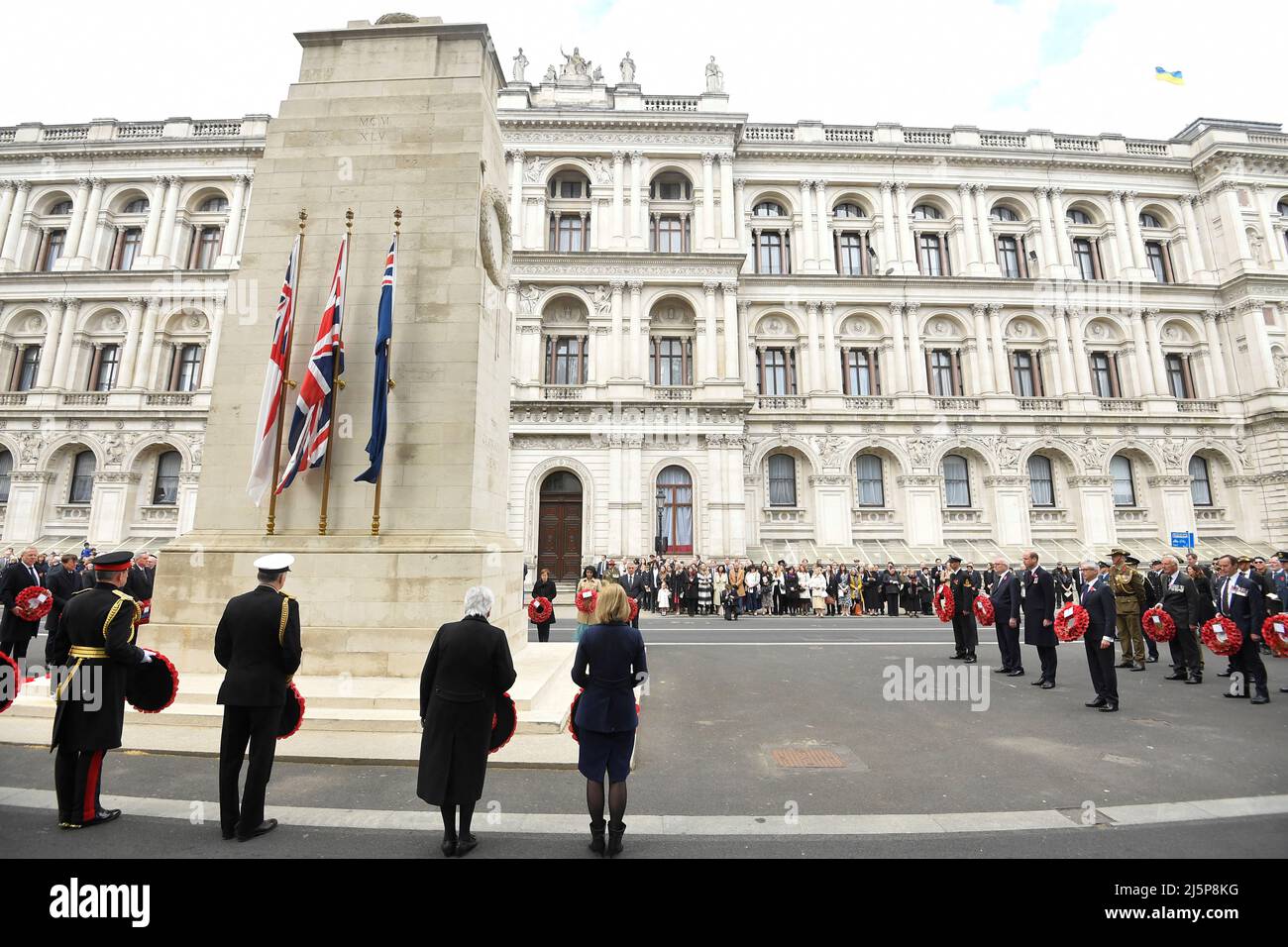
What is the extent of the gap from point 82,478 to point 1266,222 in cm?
6506

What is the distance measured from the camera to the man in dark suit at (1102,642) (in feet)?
27.0

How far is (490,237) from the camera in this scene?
9992 millimetres

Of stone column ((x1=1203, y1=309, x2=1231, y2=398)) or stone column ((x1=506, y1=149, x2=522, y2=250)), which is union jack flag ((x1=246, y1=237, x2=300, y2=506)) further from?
stone column ((x1=1203, y1=309, x2=1231, y2=398))

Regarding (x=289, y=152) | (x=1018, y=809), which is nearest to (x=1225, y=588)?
(x=1018, y=809)

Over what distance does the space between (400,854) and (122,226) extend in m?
45.0

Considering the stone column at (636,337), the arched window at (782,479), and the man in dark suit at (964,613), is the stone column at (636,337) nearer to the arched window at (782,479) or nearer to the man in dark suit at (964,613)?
the arched window at (782,479)

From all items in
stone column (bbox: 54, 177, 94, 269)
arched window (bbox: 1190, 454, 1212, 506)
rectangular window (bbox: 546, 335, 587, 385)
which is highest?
stone column (bbox: 54, 177, 94, 269)

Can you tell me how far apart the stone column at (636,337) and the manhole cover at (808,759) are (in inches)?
896

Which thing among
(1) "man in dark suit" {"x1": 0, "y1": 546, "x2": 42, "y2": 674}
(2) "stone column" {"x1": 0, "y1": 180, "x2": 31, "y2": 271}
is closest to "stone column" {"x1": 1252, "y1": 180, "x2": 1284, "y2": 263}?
(1) "man in dark suit" {"x1": 0, "y1": 546, "x2": 42, "y2": 674}

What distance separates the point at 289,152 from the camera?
9.53 metres

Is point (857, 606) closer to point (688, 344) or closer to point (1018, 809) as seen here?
point (688, 344)

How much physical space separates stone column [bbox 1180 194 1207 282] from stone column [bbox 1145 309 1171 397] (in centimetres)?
412

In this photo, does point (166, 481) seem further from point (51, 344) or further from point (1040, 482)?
point (1040, 482)

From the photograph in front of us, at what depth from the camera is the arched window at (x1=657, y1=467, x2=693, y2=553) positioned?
88.8ft
